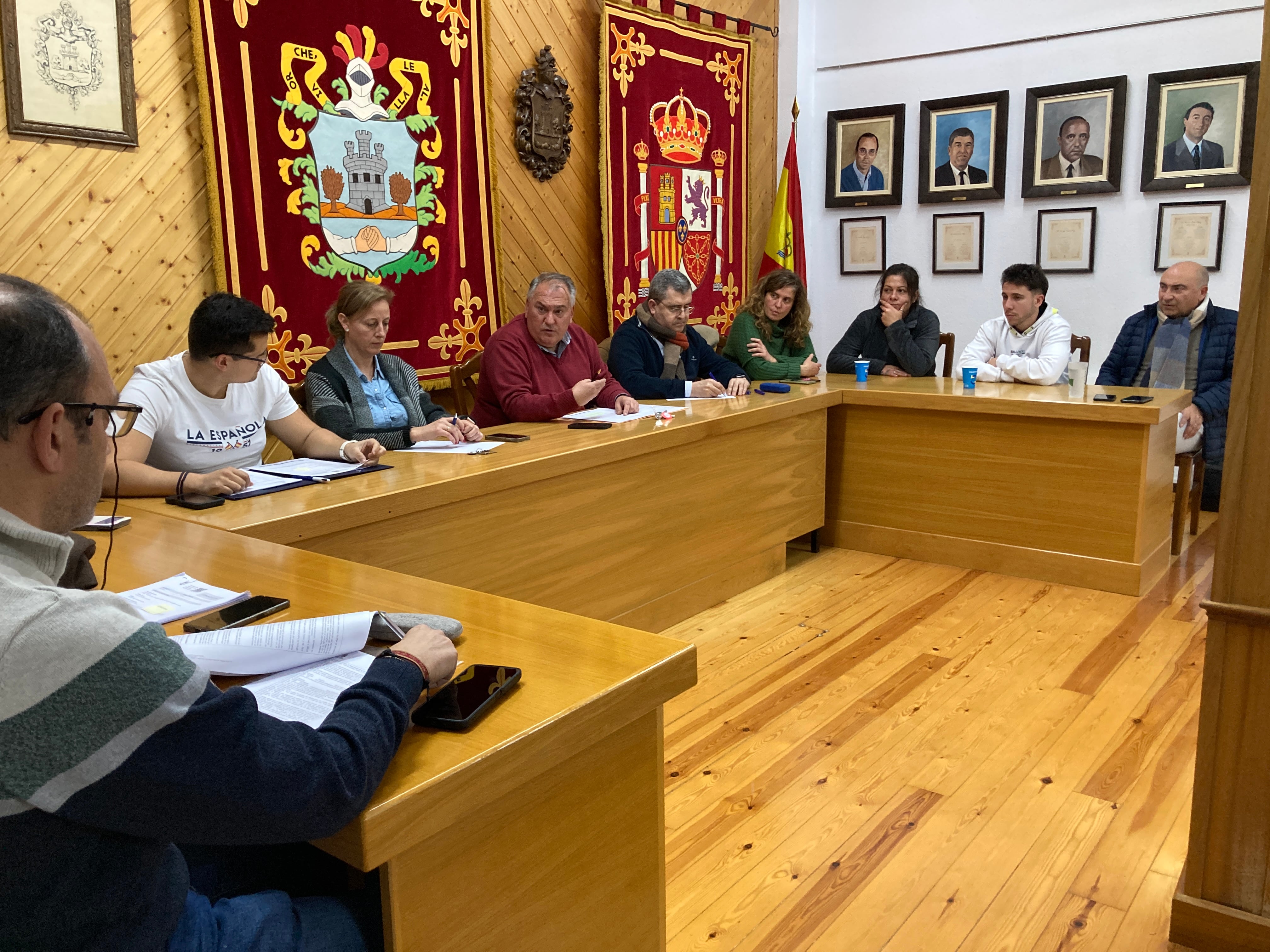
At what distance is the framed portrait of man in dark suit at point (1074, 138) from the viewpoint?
5305 mm

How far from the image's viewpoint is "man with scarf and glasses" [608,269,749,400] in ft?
13.8

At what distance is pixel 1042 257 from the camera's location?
18.5 ft

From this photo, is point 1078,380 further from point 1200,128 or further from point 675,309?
point 1200,128

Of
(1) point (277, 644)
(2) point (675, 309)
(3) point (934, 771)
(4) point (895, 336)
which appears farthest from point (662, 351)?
(1) point (277, 644)

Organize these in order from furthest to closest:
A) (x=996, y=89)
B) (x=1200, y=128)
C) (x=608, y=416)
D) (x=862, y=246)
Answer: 1. (x=862, y=246)
2. (x=996, y=89)
3. (x=1200, y=128)
4. (x=608, y=416)

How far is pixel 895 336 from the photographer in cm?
488

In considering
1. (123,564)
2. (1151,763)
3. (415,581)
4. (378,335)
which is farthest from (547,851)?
(378,335)

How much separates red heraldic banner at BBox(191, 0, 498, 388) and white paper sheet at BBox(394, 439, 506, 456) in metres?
0.88

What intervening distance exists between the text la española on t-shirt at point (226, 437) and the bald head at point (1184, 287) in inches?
157

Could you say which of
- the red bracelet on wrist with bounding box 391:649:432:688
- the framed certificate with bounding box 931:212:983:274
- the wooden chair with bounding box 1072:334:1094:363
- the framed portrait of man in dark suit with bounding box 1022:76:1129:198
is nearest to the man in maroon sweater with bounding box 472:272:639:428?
the wooden chair with bounding box 1072:334:1094:363

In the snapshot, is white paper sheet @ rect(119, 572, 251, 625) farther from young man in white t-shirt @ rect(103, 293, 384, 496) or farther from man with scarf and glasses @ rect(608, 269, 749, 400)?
man with scarf and glasses @ rect(608, 269, 749, 400)

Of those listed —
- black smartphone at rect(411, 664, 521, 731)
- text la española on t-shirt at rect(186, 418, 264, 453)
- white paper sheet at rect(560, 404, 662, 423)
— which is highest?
text la española on t-shirt at rect(186, 418, 264, 453)

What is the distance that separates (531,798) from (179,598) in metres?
0.72

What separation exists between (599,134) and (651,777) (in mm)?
4203
